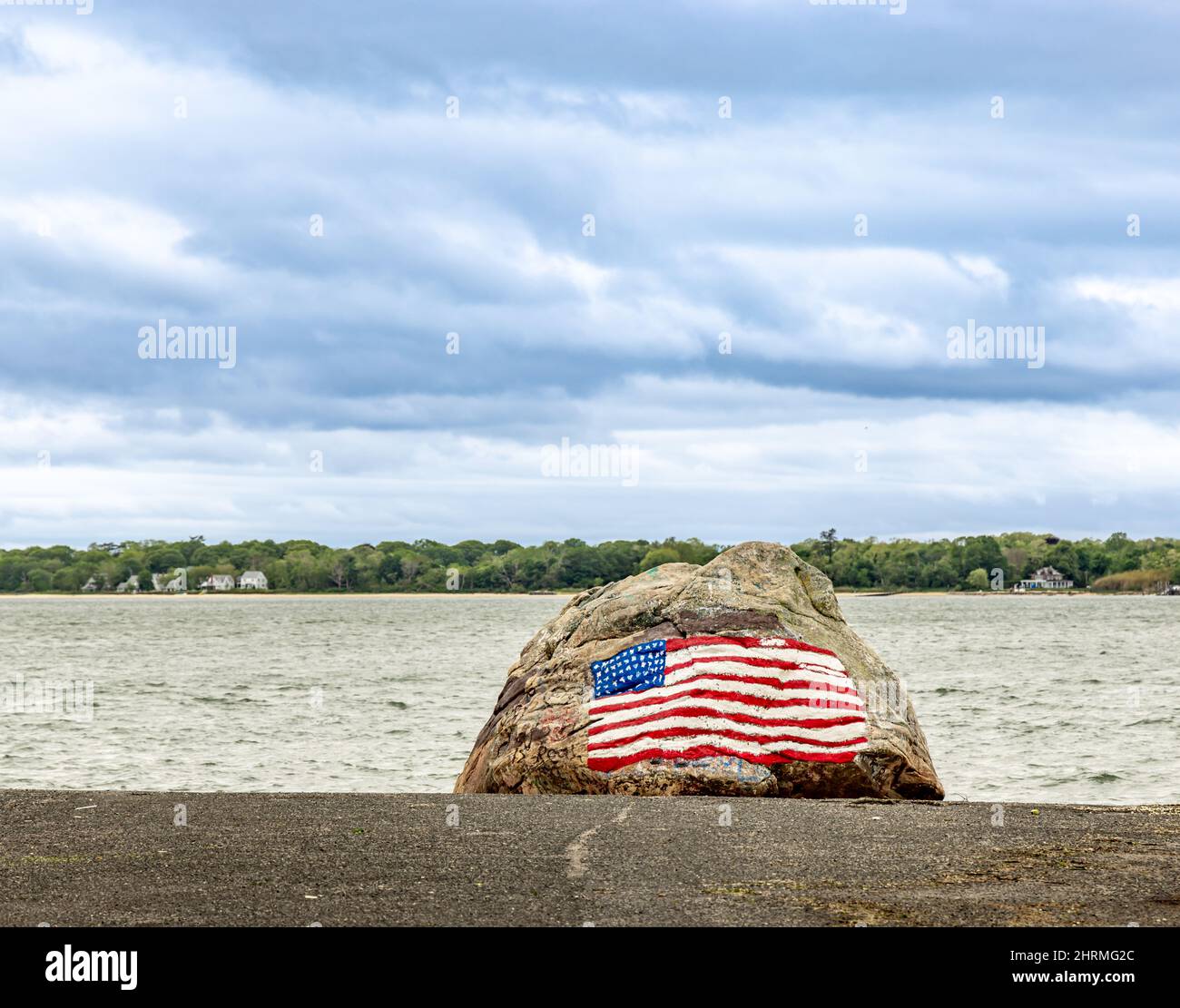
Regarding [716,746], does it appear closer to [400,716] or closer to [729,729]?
[729,729]

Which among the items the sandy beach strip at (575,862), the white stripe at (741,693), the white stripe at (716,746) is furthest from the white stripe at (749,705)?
the sandy beach strip at (575,862)

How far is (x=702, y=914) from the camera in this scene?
6.73 metres

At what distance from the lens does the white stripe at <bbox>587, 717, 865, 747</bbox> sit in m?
12.9

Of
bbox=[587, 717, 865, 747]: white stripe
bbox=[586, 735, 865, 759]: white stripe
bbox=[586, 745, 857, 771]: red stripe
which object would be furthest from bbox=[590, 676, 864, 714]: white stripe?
bbox=[586, 745, 857, 771]: red stripe

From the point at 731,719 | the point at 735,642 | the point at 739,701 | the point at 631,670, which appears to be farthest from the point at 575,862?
the point at 735,642

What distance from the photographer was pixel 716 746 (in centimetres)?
1275

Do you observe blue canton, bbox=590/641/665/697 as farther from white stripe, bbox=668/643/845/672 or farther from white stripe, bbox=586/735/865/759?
white stripe, bbox=586/735/865/759

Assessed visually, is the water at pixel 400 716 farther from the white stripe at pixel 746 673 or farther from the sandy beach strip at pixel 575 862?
the sandy beach strip at pixel 575 862

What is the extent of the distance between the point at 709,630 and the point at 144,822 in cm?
609

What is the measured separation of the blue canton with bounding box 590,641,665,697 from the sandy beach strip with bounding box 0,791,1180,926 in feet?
7.21

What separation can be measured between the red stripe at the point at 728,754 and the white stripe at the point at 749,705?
441mm

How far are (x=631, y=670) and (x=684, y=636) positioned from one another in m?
0.72
